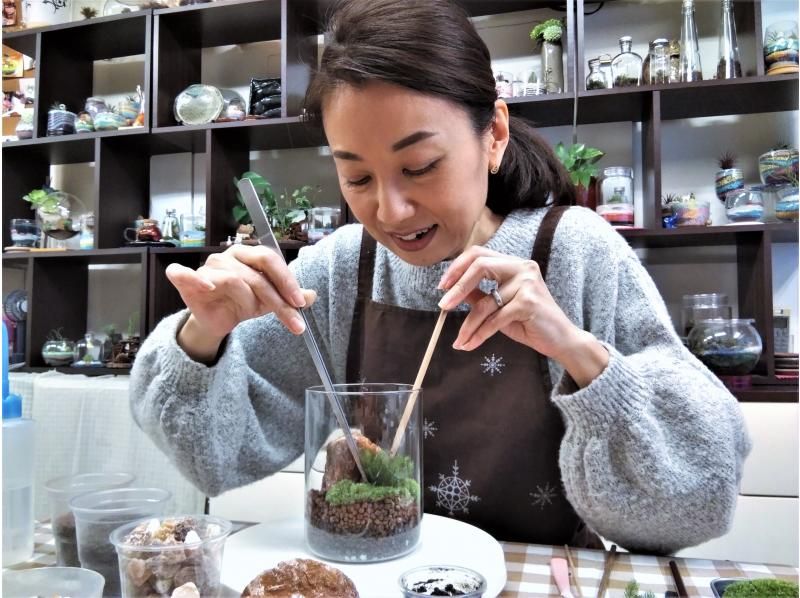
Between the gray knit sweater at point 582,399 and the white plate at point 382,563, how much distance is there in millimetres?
107

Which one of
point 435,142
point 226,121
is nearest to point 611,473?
point 435,142

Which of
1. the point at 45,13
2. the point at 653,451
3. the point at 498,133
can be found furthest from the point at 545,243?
the point at 45,13

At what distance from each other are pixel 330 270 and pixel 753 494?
76 centimetres

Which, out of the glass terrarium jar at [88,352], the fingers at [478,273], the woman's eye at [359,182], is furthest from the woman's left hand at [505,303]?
the glass terrarium jar at [88,352]

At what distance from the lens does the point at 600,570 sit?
0.37m

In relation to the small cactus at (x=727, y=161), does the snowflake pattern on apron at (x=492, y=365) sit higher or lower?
lower

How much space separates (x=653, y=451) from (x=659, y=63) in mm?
799

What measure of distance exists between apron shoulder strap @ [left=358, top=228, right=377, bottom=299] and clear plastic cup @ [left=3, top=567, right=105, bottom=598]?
386mm

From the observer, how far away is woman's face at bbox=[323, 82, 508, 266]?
1.41 ft

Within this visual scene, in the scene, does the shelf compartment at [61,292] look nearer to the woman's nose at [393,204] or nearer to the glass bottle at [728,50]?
the woman's nose at [393,204]

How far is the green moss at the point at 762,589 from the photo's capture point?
0.32m

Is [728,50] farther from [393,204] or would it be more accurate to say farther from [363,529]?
[363,529]

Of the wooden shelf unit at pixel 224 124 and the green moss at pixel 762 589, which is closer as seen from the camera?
the green moss at pixel 762 589

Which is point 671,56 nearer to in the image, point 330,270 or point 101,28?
point 330,270
